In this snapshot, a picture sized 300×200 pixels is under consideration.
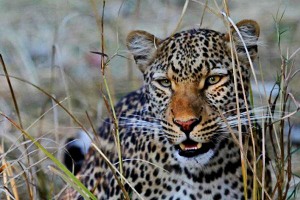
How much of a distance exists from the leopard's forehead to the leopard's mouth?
0.38 metres

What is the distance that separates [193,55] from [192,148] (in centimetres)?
56

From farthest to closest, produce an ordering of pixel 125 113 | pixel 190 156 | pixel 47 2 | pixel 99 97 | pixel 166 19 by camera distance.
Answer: pixel 47 2 < pixel 166 19 < pixel 99 97 < pixel 125 113 < pixel 190 156

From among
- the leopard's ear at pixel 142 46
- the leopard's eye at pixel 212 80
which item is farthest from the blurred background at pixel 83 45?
the leopard's eye at pixel 212 80

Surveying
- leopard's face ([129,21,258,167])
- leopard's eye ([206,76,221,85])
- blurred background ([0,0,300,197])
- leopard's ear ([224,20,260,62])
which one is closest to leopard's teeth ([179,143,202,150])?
leopard's face ([129,21,258,167])

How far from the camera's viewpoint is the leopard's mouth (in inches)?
249

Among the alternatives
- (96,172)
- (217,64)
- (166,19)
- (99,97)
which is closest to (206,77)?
(217,64)

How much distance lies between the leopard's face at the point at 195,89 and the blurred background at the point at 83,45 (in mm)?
2851

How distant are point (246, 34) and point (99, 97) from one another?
3986 millimetres

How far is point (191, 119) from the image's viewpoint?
20.4 feet

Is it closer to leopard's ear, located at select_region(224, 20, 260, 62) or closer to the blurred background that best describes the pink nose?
leopard's ear, located at select_region(224, 20, 260, 62)

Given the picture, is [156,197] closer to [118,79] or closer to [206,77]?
[206,77]

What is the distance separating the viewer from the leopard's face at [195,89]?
6277 mm

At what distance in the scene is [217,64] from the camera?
255 inches

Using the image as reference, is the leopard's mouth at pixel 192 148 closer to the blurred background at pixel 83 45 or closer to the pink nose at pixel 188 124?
the pink nose at pixel 188 124
